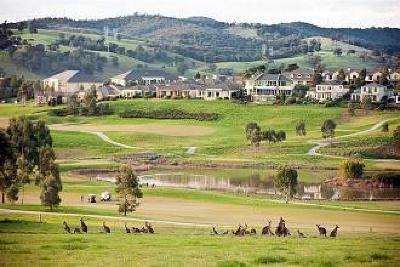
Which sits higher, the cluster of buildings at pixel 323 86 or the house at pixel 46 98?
the cluster of buildings at pixel 323 86

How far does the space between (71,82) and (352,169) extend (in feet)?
280

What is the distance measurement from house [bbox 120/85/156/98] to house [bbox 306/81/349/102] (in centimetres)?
2129

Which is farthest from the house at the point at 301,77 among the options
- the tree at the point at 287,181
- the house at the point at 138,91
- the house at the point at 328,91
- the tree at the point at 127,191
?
the tree at the point at 127,191

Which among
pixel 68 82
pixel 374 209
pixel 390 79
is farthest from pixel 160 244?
pixel 68 82

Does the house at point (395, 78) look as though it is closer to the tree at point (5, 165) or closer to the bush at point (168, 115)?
the bush at point (168, 115)

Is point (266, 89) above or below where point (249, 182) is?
above

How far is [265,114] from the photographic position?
91.1 meters

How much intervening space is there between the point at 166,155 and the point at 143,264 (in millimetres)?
51834

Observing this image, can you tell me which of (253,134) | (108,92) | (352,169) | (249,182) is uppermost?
(108,92)

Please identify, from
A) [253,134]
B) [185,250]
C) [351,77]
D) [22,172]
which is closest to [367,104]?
[253,134]

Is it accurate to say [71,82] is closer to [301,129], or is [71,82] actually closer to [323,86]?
[323,86]

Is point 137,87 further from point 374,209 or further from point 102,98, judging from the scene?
point 374,209

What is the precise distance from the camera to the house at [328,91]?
334 ft

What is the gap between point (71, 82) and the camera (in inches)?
5261
